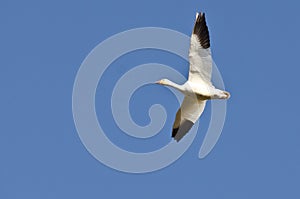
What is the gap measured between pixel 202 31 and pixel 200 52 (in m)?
0.66

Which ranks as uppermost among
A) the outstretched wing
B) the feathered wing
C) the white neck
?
the outstretched wing

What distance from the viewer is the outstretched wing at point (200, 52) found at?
65562 millimetres

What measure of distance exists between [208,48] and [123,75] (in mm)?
3854

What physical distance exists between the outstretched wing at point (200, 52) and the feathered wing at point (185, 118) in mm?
1235

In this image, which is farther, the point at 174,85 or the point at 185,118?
the point at 185,118

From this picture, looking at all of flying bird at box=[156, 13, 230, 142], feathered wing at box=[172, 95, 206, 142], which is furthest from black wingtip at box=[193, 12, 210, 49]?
feathered wing at box=[172, 95, 206, 142]

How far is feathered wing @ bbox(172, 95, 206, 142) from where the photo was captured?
220 feet

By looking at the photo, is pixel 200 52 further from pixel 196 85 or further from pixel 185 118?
pixel 185 118

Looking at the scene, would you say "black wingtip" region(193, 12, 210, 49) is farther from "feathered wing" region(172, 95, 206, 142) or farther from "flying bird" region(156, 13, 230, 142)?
"feathered wing" region(172, 95, 206, 142)

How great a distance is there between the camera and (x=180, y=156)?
223 ft

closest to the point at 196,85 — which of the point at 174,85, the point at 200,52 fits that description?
the point at 174,85

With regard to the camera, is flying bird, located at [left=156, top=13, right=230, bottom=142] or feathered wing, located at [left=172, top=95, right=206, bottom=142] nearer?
flying bird, located at [left=156, top=13, right=230, bottom=142]

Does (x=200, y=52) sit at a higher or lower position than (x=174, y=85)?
higher

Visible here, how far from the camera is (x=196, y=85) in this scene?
6625 cm
